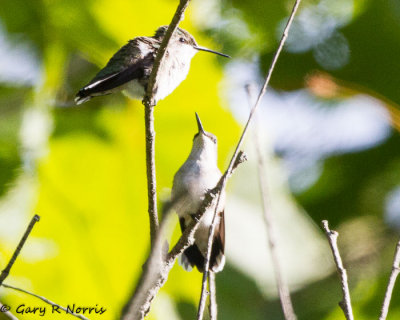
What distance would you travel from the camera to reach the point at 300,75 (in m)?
4.43

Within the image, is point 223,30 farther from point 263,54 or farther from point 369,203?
point 369,203

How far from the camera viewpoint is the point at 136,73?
256cm

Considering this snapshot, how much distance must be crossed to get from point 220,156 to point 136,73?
1254 millimetres

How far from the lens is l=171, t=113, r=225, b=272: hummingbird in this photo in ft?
8.88

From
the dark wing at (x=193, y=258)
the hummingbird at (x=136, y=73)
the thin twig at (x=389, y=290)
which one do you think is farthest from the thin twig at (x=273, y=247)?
the dark wing at (x=193, y=258)

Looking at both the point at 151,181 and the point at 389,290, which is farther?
the point at 151,181

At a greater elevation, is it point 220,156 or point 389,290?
point 220,156

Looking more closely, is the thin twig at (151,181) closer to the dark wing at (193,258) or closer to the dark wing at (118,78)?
the dark wing at (118,78)

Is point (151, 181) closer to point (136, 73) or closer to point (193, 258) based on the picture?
point (136, 73)

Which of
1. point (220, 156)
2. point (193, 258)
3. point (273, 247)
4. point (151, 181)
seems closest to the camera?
point (273, 247)

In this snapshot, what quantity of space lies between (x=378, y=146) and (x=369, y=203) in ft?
1.56

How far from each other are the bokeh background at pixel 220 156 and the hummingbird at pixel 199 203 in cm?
21

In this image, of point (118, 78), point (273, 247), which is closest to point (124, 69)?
point (118, 78)

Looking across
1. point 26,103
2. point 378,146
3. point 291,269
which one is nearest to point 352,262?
point 291,269
